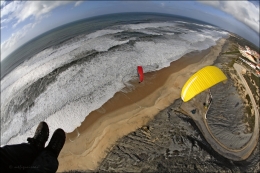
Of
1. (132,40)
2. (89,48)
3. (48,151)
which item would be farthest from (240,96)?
(89,48)

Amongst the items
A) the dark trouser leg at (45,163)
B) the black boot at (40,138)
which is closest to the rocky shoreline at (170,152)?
the black boot at (40,138)

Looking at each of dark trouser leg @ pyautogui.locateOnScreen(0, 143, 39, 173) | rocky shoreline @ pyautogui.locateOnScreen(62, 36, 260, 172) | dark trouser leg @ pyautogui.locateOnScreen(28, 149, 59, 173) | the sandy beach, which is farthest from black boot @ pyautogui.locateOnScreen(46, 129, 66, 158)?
rocky shoreline @ pyautogui.locateOnScreen(62, 36, 260, 172)

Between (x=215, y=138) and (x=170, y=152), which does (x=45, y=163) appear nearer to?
(x=170, y=152)

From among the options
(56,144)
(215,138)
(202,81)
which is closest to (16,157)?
(56,144)

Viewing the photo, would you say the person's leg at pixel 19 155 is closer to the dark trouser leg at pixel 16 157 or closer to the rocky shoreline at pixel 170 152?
the dark trouser leg at pixel 16 157

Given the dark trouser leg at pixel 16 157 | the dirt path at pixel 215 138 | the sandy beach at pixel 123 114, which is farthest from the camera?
the dirt path at pixel 215 138

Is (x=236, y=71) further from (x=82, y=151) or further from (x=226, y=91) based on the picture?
(x=82, y=151)
